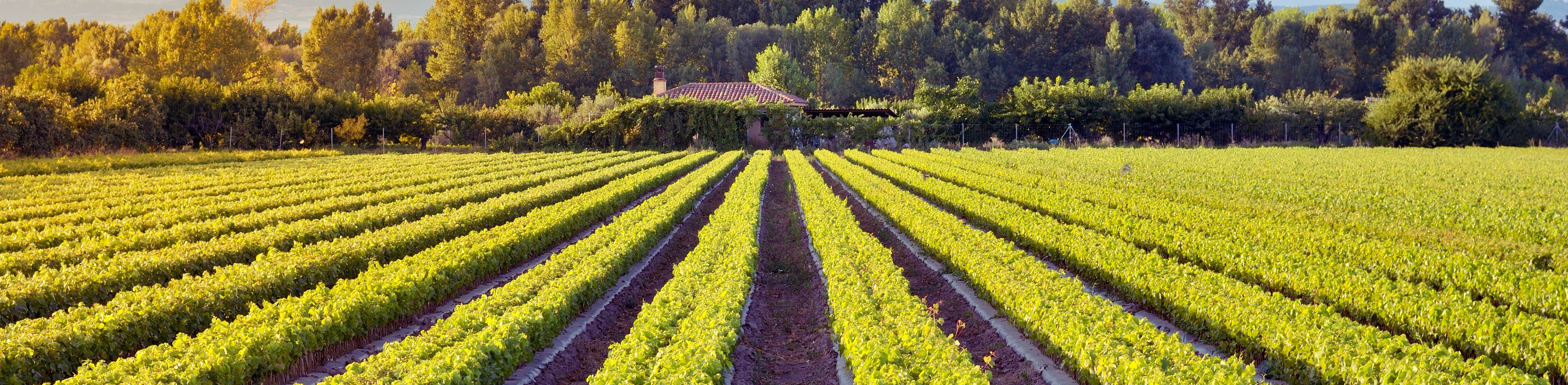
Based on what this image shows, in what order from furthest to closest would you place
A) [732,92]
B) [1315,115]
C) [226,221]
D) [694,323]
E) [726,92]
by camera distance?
[726,92]
[732,92]
[1315,115]
[226,221]
[694,323]

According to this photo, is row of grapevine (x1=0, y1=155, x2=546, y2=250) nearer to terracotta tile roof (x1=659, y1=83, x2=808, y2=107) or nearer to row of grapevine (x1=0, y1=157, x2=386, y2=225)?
row of grapevine (x1=0, y1=157, x2=386, y2=225)

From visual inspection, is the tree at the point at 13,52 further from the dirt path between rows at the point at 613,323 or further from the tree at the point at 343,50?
the dirt path between rows at the point at 613,323

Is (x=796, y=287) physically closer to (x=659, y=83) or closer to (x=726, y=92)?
(x=726, y=92)

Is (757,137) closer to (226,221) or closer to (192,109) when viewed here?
(192,109)

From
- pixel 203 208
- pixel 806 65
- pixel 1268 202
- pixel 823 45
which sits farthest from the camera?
pixel 806 65

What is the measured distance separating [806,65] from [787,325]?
7664 centimetres

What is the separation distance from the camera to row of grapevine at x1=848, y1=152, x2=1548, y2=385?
568cm

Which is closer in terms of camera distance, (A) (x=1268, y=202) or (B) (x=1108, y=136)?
(A) (x=1268, y=202)

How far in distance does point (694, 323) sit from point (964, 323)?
322 cm

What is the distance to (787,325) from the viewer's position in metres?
9.71

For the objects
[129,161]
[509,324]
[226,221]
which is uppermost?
[129,161]

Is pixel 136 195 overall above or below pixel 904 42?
below

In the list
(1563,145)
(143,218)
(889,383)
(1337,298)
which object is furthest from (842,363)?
(1563,145)

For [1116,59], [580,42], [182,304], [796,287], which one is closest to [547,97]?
[580,42]
